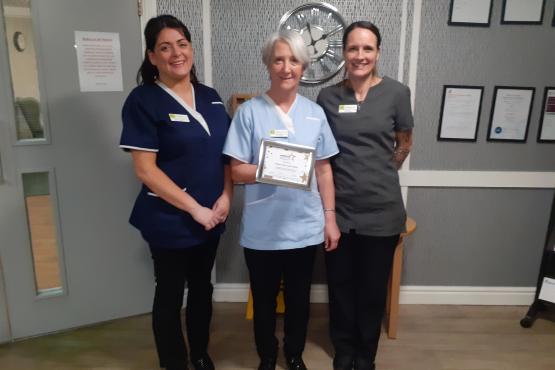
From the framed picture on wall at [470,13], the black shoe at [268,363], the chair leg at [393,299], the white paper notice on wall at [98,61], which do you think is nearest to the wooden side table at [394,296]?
the chair leg at [393,299]

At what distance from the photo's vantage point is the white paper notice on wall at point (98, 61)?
1.98 metres

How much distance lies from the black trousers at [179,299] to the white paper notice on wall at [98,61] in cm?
96

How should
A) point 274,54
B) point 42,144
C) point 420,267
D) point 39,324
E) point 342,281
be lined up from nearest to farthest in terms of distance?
point 274,54, point 342,281, point 42,144, point 39,324, point 420,267

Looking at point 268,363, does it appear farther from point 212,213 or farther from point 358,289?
point 212,213

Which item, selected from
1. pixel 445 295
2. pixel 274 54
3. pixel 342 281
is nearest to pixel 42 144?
pixel 274 54

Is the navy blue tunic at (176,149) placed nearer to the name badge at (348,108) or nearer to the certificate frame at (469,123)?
the name badge at (348,108)

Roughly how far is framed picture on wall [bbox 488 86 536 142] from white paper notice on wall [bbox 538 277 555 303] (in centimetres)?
80

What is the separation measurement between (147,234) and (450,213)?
174cm

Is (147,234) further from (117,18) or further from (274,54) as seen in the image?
(117,18)

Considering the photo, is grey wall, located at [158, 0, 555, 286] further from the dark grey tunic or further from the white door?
the dark grey tunic

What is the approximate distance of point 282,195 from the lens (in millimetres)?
1553

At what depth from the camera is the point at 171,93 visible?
150 centimetres

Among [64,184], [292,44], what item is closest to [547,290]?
[292,44]

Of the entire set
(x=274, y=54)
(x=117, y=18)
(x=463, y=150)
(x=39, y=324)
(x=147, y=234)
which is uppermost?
(x=117, y=18)
